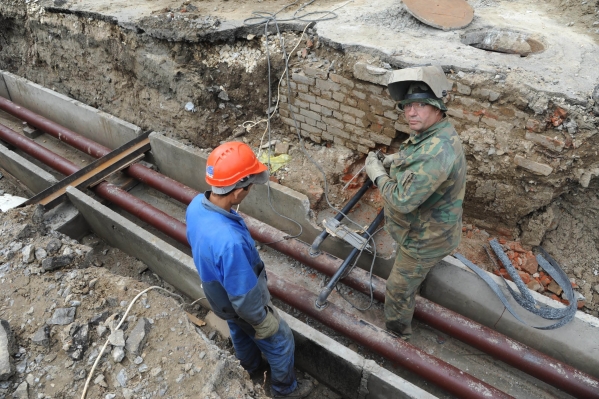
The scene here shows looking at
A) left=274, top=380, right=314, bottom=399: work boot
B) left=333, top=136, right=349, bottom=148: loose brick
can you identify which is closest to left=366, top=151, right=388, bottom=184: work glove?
left=333, top=136, right=349, bottom=148: loose brick

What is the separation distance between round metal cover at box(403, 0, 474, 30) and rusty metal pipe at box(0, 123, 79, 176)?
4.86m

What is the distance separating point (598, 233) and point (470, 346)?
1.76 meters

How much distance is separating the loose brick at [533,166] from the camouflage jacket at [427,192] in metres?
1.23

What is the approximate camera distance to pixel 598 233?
396cm

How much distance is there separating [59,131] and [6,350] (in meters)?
4.43

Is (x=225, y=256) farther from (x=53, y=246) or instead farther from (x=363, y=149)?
(x=363, y=149)

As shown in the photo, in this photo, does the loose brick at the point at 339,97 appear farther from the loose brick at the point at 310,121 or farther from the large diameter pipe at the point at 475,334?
the large diameter pipe at the point at 475,334

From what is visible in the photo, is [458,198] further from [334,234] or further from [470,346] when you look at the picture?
[470,346]

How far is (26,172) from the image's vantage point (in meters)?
5.30

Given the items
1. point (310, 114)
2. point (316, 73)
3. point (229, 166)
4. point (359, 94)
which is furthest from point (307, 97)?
point (229, 166)

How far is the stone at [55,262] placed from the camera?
336 cm

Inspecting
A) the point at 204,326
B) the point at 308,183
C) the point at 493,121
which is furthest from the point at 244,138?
the point at 493,121

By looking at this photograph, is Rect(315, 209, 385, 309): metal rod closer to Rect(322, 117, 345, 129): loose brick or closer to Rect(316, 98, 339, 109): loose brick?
Rect(322, 117, 345, 129): loose brick

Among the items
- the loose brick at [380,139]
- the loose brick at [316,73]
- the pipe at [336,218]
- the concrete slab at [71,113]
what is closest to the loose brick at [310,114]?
the loose brick at [316,73]
